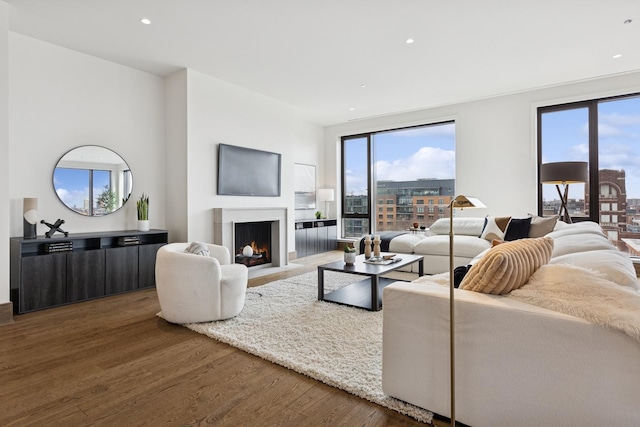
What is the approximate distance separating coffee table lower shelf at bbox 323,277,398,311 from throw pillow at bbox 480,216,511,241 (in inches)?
68.8

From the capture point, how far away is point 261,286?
14.1 ft

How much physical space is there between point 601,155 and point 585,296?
16.6ft

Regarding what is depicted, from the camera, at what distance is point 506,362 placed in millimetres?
1444

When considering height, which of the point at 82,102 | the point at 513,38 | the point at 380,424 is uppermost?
the point at 513,38

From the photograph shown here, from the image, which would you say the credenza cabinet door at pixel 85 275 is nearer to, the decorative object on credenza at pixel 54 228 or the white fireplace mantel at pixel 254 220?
the decorative object on credenza at pixel 54 228

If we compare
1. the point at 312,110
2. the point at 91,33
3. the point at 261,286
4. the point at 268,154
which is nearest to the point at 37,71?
the point at 91,33

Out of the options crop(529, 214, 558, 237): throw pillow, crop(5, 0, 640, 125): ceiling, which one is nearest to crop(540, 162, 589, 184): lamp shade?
crop(529, 214, 558, 237): throw pillow

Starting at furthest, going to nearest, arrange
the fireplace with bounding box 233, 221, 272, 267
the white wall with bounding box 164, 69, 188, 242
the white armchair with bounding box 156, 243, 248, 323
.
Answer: the fireplace with bounding box 233, 221, 272, 267
the white wall with bounding box 164, 69, 188, 242
the white armchair with bounding box 156, 243, 248, 323

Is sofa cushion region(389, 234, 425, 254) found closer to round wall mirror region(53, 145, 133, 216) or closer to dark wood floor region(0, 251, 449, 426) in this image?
dark wood floor region(0, 251, 449, 426)

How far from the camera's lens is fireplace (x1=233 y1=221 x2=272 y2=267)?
5582mm

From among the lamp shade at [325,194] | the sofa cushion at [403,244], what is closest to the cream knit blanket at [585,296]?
the sofa cushion at [403,244]

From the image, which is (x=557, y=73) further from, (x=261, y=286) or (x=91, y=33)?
(x=91, y=33)

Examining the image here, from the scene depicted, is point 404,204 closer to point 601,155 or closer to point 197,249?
point 601,155

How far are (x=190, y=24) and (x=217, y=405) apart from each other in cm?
345
